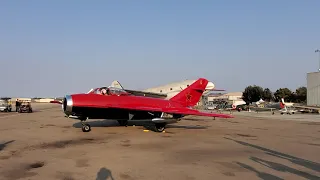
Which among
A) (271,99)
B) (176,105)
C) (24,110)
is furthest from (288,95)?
(176,105)

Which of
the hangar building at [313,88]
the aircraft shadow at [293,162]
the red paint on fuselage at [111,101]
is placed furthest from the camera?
the hangar building at [313,88]

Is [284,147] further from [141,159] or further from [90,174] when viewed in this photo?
[90,174]

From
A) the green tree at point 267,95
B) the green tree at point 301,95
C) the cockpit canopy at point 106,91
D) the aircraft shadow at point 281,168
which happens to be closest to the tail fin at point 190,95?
the cockpit canopy at point 106,91

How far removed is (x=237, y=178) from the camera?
296 inches

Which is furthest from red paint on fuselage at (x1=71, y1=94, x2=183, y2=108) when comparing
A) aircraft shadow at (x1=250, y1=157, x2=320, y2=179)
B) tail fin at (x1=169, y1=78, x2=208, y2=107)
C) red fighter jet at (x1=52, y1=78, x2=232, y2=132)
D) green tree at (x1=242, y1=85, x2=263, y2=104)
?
green tree at (x1=242, y1=85, x2=263, y2=104)

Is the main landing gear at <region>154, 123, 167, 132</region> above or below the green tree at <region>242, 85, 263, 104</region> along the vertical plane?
below

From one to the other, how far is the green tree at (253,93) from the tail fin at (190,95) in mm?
100106

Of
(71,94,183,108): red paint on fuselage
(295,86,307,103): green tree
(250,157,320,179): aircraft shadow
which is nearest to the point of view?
(250,157,320,179): aircraft shadow

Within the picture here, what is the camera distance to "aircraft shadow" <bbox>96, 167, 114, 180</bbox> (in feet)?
23.9

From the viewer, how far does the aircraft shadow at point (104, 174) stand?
23.9 ft

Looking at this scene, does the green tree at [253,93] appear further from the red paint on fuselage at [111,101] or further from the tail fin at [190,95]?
the red paint on fuselage at [111,101]

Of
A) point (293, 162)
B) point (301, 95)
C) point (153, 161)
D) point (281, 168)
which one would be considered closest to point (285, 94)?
point (301, 95)

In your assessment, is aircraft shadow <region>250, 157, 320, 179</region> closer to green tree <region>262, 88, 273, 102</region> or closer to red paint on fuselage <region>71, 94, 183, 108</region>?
red paint on fuselage <region>71, 94, 183, 108</region>

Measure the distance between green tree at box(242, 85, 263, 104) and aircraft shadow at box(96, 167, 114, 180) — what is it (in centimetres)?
11654
